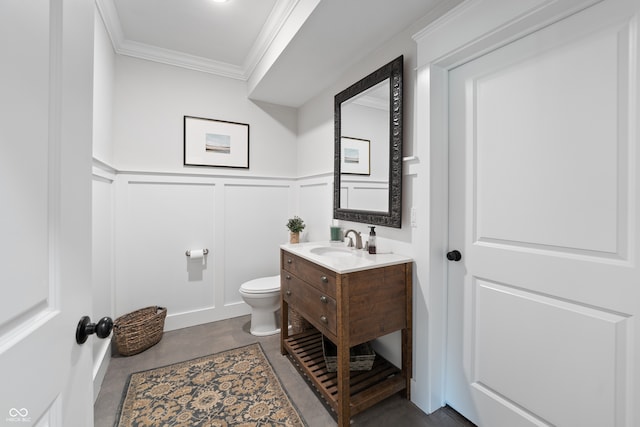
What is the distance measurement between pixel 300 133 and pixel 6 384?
3.02 meters

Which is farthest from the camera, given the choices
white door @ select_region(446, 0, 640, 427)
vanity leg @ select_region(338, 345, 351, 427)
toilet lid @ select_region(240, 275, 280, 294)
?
toilet lid @ select_region(240, 275, 280, 294)

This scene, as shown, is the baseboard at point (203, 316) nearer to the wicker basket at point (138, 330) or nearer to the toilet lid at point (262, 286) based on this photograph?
the wicker basket at point (138, 330)

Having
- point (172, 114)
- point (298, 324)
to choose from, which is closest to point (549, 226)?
point (298, 324)

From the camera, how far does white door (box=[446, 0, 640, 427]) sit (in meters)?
1.02

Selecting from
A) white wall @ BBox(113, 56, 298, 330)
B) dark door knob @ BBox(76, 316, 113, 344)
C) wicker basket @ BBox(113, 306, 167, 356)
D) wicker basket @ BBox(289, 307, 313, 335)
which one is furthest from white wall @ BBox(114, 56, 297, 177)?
dark door knob @ BBox(76, 316, 113, 344)

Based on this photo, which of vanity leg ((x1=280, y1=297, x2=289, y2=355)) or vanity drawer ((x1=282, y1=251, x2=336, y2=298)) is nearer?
vanity drawer ((x1=282, y1=251, x2=336, y2=298))

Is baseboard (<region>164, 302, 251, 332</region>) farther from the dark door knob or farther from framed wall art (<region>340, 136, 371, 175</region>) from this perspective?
the dark door knob

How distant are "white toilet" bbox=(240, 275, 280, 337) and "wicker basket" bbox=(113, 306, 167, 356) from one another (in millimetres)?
753

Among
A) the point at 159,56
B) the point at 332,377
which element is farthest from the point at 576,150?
the point at 159,56

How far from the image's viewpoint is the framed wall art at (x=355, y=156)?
208cm

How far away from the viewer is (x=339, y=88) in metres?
2.42

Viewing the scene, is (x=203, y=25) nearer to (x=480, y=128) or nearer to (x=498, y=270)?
(x=480, y=128)
